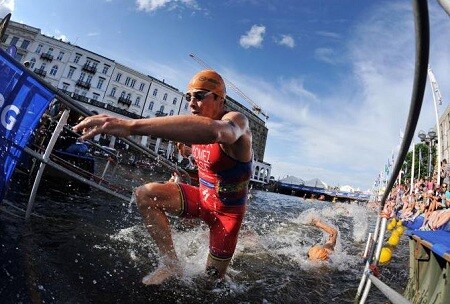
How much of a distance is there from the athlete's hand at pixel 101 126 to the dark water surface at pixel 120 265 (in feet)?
3.87

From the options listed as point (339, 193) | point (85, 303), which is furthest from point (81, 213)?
point (339, 193)

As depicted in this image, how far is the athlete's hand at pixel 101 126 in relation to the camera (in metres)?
1.79

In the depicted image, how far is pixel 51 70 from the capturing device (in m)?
64.3

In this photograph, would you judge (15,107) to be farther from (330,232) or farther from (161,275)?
(330,232)

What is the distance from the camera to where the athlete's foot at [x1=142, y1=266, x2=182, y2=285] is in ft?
9.75

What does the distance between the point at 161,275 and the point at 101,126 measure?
1.82m

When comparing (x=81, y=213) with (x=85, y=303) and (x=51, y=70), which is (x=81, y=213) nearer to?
(x=85, y=303)

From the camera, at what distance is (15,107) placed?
3344 mm

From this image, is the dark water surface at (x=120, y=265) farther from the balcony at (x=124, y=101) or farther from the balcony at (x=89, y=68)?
the balcony at (x=89, y=68)

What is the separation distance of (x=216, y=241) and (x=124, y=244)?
1318 millimetres

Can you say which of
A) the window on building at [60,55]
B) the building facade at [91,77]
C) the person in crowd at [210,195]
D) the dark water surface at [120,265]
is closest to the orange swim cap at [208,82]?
the person in crowd at [210,195]

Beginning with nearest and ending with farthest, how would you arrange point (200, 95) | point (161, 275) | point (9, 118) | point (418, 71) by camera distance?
1. point (418, 71)
2. point (161, 275)
3. point (200, 95)
4. point (9, 118)

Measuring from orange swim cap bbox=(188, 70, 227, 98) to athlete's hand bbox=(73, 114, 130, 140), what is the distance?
4.89 ft

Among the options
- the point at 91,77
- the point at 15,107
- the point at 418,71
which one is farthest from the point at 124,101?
the point at 418,71
